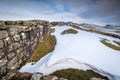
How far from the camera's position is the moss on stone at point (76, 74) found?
5770 millimetres

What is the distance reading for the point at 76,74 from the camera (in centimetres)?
598

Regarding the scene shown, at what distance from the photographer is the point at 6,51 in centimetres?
495

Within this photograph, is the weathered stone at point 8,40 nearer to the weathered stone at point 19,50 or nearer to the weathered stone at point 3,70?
the weathered stone at point 19,50

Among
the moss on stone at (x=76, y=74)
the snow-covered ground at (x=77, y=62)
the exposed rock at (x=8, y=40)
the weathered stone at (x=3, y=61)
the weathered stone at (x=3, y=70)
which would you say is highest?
the exposed rock at (x=8, y=40)

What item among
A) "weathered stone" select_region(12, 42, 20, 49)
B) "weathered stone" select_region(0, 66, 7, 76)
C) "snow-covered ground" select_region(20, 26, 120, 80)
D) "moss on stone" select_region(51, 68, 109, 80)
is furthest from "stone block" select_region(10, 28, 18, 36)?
"moss on stone" select_region(51, 68, 109, 80)

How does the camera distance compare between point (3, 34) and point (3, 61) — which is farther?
point (3, 61)

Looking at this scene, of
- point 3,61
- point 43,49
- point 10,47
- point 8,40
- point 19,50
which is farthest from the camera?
point 43,49

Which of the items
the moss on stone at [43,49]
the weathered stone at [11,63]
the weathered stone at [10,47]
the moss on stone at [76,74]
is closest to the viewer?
the weathered stone at [10,47]

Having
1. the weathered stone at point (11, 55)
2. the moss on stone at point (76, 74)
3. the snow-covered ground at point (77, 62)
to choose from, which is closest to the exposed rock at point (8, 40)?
the weathered stone at point (11, 55)

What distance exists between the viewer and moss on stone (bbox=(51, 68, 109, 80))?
577cm

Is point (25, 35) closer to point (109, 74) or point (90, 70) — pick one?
point (90, 70)

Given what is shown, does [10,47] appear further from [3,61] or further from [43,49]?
[43,49]

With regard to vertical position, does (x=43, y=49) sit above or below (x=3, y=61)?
below

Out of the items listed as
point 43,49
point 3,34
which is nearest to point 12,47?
point 3,34
